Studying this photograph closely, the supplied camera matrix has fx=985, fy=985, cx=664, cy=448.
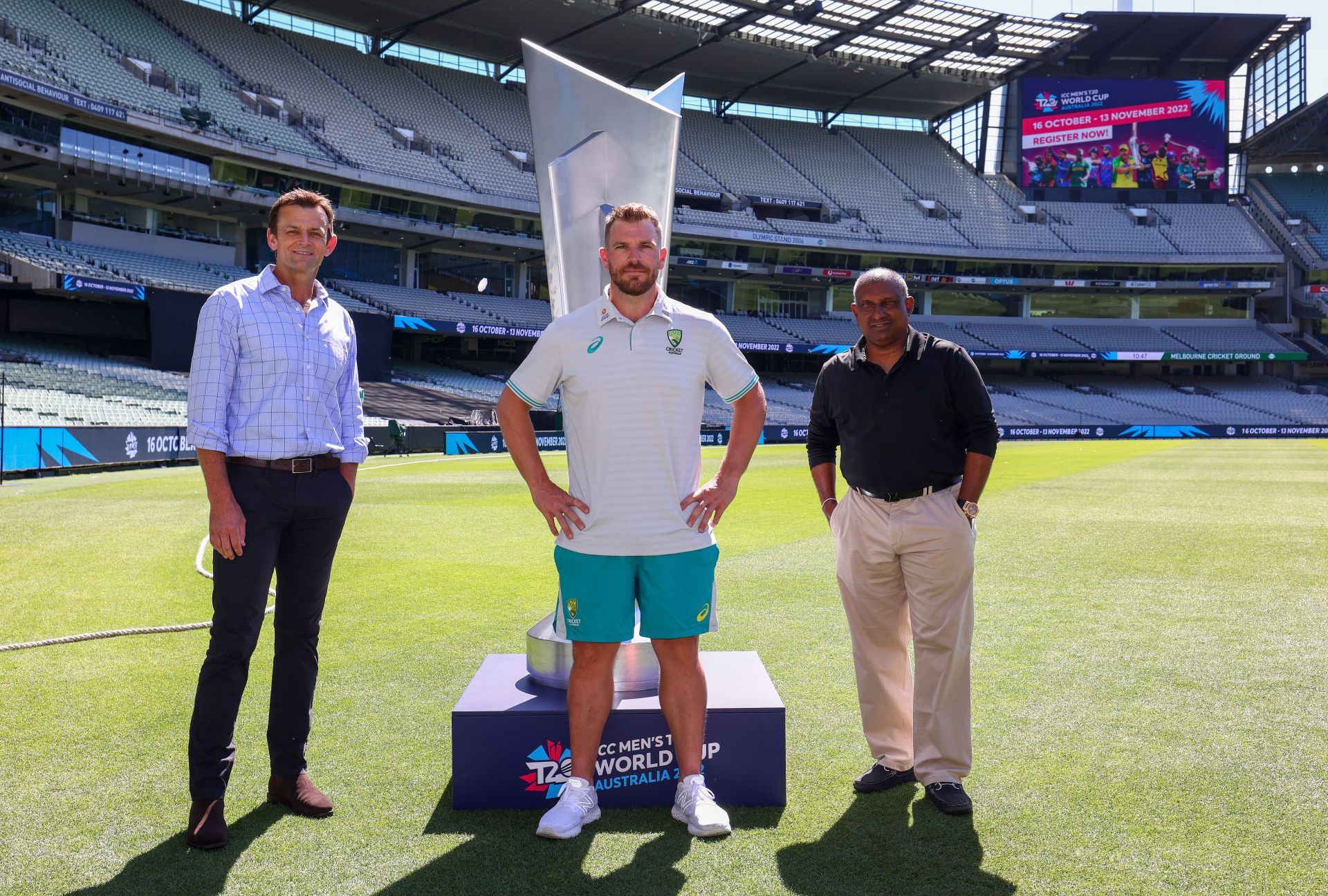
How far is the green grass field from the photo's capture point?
318 cm

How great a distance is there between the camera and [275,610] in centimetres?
362

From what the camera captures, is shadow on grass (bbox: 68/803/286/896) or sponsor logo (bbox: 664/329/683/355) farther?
sponsor logo (bbox: 664/329/683/355)

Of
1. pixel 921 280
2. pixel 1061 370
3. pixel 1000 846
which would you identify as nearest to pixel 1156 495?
pixel 1000 846

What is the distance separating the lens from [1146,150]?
6419cm

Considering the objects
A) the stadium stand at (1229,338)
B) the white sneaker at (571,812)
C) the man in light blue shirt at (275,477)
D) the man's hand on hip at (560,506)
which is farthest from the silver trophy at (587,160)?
the stadium stand at (1229,338)

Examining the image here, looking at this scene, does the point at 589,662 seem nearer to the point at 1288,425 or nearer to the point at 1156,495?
the point at 1156,495

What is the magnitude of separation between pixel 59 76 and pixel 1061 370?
5609cm

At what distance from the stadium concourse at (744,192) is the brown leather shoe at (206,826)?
67.2ft

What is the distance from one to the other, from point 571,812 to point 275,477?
62.8 inches

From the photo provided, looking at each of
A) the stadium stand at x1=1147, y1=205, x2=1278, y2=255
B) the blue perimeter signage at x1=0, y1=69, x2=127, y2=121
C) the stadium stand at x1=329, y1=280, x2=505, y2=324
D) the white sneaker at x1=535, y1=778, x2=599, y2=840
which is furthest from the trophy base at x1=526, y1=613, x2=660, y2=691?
the stadium stand at x1=1147, y1=205, x2=1278, y2=255

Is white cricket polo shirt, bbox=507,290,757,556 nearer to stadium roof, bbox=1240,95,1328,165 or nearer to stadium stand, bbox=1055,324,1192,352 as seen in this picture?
stadium stand, bbox=1055,324,1192,352

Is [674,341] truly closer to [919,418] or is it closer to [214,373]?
[919,418]

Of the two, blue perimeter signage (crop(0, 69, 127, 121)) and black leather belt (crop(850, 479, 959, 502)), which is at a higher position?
blue perimeter signage (crop(0, 69, 127, 121))

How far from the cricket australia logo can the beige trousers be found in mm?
1236
